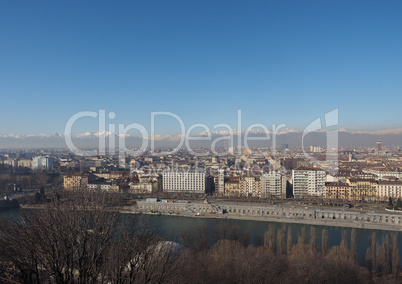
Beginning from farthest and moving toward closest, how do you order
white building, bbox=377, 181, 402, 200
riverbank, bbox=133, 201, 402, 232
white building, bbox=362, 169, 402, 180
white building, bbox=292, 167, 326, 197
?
white building, bbox=362, 169, 402, 180, white building, bbox=292, 167, 326, 197, white building, bbox=377, 181, 402, 200, riverbank, bbox=133, 201, 402, 232

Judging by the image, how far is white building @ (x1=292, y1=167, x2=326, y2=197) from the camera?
1021 centimetres

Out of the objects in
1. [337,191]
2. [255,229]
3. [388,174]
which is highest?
[388,174]

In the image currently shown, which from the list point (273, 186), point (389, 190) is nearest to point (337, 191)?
point (389, 190)

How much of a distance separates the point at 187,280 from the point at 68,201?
1585 millimetres

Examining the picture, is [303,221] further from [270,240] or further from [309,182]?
[309,182]

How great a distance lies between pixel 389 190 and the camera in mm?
9664

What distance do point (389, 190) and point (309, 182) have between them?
2424mm

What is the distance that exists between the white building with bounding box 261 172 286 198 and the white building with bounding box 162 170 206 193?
2334mm

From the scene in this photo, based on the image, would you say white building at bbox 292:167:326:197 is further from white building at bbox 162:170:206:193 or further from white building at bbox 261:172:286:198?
white building at bbox 162:170:206:193

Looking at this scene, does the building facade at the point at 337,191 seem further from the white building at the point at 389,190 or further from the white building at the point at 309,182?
the white building at the point at 389,190

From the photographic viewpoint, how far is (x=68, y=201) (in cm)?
230

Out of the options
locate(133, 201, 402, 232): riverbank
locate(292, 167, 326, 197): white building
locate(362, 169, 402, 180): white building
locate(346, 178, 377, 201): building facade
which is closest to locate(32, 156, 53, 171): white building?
locate(133, 201, 402, 232): riverbank

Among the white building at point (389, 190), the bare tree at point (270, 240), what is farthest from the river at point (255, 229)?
the white building at point (389, 190)

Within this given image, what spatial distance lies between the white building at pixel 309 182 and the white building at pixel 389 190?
172cm
